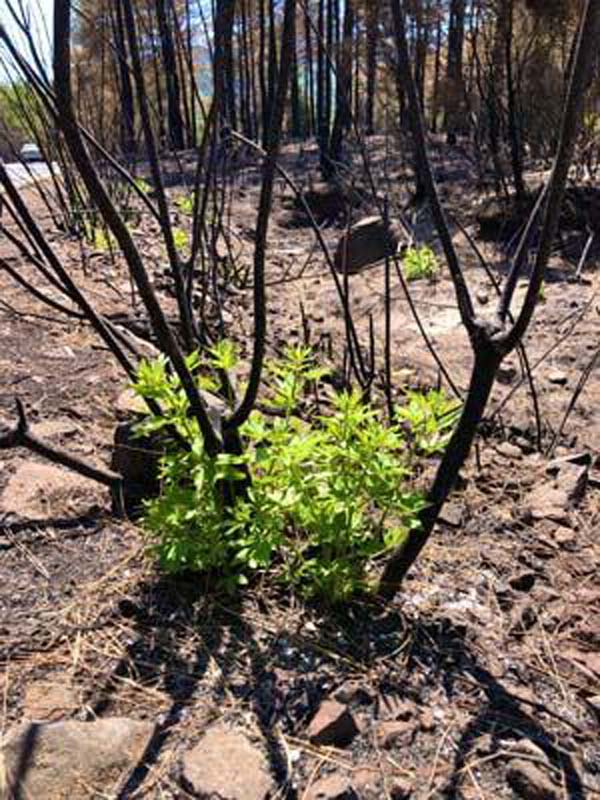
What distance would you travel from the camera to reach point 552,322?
458 cm

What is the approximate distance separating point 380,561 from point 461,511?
51cm

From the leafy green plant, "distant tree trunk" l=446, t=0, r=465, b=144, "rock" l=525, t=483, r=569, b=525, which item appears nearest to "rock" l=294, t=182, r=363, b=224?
"distant tree trunk" l=446, t=0, r=465, b=144

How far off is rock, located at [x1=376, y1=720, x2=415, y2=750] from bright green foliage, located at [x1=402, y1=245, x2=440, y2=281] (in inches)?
177

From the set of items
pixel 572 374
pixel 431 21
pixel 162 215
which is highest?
pixel 431 21

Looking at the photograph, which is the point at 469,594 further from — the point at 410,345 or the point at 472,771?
the point at 410,345

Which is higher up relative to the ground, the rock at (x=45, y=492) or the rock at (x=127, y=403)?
the rock at (x=127, y=403)

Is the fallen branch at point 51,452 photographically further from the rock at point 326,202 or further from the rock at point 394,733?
the rock at point 326,202

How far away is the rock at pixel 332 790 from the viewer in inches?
48.9

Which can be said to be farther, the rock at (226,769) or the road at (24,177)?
the road at (24,177)

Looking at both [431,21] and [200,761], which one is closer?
[200,761]

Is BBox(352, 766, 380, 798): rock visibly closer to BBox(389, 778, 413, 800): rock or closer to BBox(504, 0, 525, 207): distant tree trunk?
BBox(389, 778, 413, 800): rock

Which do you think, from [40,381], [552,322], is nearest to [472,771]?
[40,381]

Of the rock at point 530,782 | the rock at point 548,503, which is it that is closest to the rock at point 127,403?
the rock at point 548,503

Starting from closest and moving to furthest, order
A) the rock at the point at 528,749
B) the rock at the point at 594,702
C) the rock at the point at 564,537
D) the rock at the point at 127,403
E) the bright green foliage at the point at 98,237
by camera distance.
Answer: the rock at the point at 528,749 < the rock at the point at 594,702 < the rock at the point at 564,537 < the rock at the point at 127,403 < the bright green foliage at the point at 98,237
